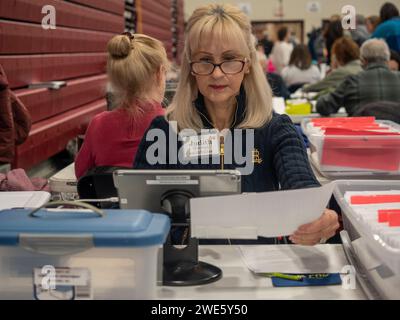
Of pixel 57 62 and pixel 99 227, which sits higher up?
pixel 57 62

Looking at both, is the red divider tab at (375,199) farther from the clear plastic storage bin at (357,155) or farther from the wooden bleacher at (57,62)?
the wooden bleacher at (57,62)

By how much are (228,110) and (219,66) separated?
250mm

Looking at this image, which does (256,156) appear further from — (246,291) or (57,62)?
(57,62)

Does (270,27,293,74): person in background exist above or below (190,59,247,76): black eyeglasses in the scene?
above

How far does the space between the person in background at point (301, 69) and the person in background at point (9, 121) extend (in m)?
6.15

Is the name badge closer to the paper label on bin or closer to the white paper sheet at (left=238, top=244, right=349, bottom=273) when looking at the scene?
the white paper sheet at (left=238, top=244, right=349, bottom=273)

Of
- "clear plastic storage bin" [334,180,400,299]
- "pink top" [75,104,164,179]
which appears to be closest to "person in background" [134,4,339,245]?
"clear plastic storage bin" [334,180,400,299]

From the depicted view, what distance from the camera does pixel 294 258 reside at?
1.75m

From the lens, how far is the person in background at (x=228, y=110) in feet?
6.45

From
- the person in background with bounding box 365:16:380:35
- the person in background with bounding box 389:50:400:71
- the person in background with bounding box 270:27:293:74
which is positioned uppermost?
the person in background with bounding box 365:16:380:35

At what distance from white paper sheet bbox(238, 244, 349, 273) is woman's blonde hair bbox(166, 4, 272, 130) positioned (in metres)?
0.48

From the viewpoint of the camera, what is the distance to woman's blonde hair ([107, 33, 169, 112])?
2.95 meters

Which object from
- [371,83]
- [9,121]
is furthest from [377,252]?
[371,83]
